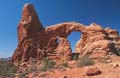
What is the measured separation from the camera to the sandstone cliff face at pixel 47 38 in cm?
3681

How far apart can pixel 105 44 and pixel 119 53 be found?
3779mm

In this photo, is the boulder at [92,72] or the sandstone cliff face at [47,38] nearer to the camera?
the boulder at [92,72]

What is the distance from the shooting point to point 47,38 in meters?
38.4

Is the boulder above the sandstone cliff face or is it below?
below

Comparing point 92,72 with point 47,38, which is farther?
point 47,38

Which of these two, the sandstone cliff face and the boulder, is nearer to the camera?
the boulder

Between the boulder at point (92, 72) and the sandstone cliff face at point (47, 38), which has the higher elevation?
the sandstone cliff face at point (47, 38)

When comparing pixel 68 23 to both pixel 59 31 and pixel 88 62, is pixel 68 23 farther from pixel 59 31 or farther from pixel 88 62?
pixel 88 62

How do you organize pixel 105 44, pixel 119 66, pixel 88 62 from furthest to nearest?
pixel 105 44, pixel 88 62, pixel 119 66

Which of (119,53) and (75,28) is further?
(75,28)

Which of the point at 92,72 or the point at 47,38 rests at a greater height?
the point at 47,38

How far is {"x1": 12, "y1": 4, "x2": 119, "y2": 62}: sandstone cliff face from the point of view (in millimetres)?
36812

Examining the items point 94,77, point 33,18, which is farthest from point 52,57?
point 94,77

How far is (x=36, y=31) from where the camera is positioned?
38.1 m
